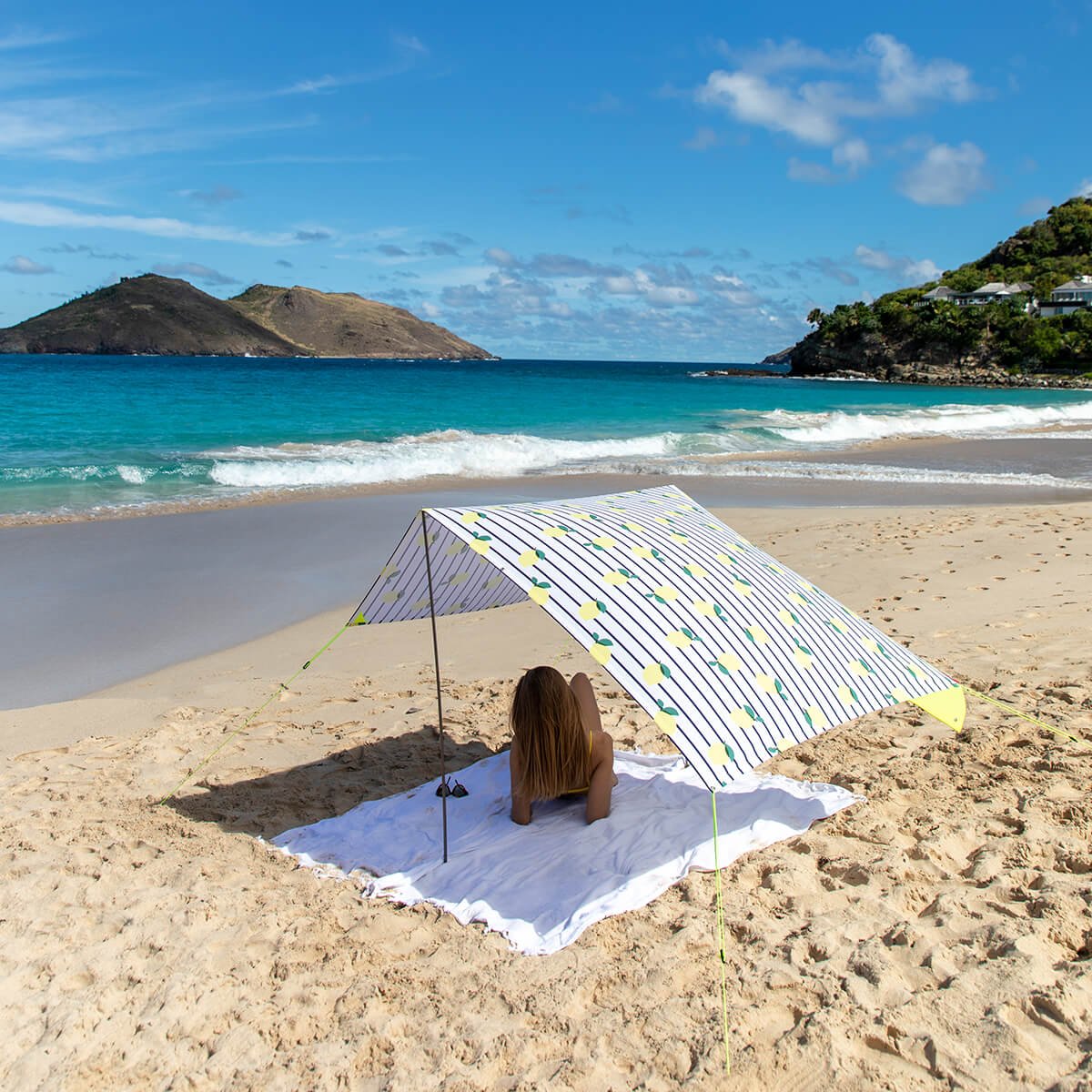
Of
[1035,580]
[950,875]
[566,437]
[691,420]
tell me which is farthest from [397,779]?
[691,420]

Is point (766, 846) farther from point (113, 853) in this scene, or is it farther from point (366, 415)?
point (366, 415)

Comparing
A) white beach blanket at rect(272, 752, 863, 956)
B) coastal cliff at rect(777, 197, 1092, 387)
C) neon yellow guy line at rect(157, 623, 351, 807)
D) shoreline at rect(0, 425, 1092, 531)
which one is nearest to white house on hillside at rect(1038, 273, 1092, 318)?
coastal cliff at rect(777, 197, 1092, 387)

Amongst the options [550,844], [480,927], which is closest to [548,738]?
[550,844]

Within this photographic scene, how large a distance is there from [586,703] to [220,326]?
124m

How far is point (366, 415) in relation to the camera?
3262 centimetres

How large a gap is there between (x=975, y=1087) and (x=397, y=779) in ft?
11.3

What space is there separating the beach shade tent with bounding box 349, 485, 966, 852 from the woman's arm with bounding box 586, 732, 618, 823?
2.86 ft

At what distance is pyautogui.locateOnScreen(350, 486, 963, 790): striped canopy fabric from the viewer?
340cm

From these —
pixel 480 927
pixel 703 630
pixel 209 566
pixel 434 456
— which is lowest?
pixel 480 927

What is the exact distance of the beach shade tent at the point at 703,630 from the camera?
3398 mm

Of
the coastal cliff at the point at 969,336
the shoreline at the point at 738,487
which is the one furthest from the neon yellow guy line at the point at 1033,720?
the coastal cliff at the point at 969,336

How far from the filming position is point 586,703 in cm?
434

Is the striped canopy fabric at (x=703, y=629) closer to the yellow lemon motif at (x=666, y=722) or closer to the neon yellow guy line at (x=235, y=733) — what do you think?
the yellow lemon motif at (x=666, y=722)

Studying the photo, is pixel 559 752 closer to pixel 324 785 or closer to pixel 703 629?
pixel 703 629
